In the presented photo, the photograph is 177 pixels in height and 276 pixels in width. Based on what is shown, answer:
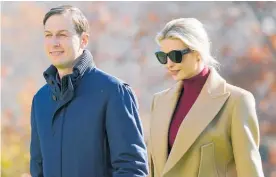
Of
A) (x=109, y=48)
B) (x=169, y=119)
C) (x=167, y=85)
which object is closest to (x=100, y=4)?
(x=109, y=48)

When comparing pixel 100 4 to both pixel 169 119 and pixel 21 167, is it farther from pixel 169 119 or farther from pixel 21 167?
pixel 169 119

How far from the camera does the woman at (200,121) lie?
362cm

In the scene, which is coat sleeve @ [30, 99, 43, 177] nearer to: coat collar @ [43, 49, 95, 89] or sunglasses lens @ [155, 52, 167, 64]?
coat collar @ [43, 49, 95, 89]

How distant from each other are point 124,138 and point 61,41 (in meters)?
0.51

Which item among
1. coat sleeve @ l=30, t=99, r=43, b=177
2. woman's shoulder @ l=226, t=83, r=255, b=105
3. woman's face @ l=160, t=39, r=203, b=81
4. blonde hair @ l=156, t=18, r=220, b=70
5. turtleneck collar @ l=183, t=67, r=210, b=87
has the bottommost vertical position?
coat sleeve @ l=30, t=99, r=43, b=177

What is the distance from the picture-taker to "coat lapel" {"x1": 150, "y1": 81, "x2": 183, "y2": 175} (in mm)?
3773

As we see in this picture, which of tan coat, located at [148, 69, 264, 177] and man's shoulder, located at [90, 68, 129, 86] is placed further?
tan coat, located at [148, 69, 264, 177]

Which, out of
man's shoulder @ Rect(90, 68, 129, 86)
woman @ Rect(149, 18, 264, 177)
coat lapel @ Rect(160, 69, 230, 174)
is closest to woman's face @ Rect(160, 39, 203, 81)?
woman @ Rect(149, 18, 264, 177)

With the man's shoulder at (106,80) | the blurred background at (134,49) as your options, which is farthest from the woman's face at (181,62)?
the blurred background at (134,49)

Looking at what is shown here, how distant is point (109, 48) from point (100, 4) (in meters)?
0.46

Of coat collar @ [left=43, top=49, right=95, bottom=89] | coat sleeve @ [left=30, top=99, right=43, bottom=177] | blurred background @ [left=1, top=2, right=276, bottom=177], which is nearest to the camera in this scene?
coat collar @ [left=43, top=49, right=95, bottom=89]

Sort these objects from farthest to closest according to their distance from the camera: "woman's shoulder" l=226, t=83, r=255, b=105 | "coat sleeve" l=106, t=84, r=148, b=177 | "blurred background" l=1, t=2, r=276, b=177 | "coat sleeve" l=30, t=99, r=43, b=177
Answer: "blurred background" l=1, t=2, r=276, b=177, "coat sleeve" l=30, t=99, r=43, b=177, "woman's shoulder" l=226, t=83, r=255, b=105, "coat sleeve" l=106, t=84, r=148, b=177

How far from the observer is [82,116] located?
3.49 metres

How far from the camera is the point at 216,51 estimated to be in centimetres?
778
